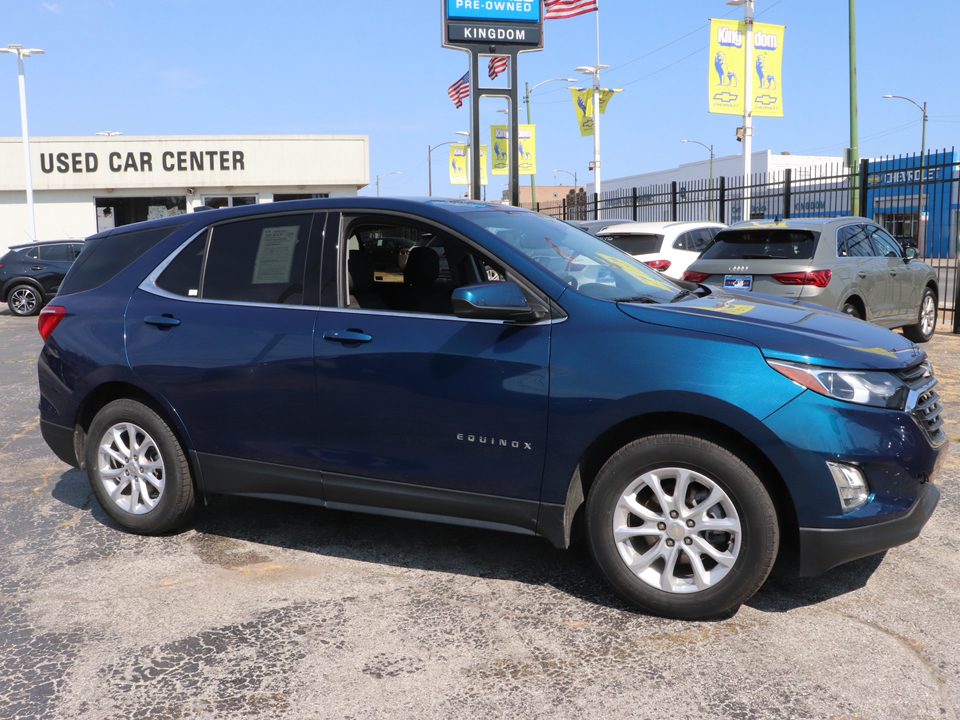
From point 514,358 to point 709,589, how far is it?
3.98 feet

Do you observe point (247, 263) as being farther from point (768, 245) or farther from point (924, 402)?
point (768, 245)

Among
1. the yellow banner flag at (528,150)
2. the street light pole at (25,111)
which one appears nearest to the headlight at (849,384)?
the yellow banner flag at (528,150)

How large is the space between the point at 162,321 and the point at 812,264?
6.91 m

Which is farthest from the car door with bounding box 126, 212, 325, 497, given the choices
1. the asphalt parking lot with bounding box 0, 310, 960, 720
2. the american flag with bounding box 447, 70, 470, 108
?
the american flag with bounding box 447, 70, 470, 108

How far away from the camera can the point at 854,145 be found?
18.3 meters

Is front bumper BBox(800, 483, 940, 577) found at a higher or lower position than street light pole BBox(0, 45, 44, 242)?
lower

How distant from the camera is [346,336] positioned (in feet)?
13.4

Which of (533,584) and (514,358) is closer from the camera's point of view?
(514,358)

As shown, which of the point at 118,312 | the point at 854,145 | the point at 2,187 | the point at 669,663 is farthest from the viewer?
the point at 2,187

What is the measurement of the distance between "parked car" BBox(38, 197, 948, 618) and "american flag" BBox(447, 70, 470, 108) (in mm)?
22928

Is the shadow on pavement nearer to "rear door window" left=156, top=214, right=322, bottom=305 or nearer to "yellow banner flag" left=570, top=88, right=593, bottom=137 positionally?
"rear door window" left=156, top=214, right=322, bottom=305

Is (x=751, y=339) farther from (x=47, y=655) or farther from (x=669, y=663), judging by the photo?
(x=47, y=655)

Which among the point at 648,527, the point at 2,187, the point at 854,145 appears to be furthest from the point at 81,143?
the point at 648,527

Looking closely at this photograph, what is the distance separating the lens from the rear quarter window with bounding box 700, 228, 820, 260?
9.38 metres
